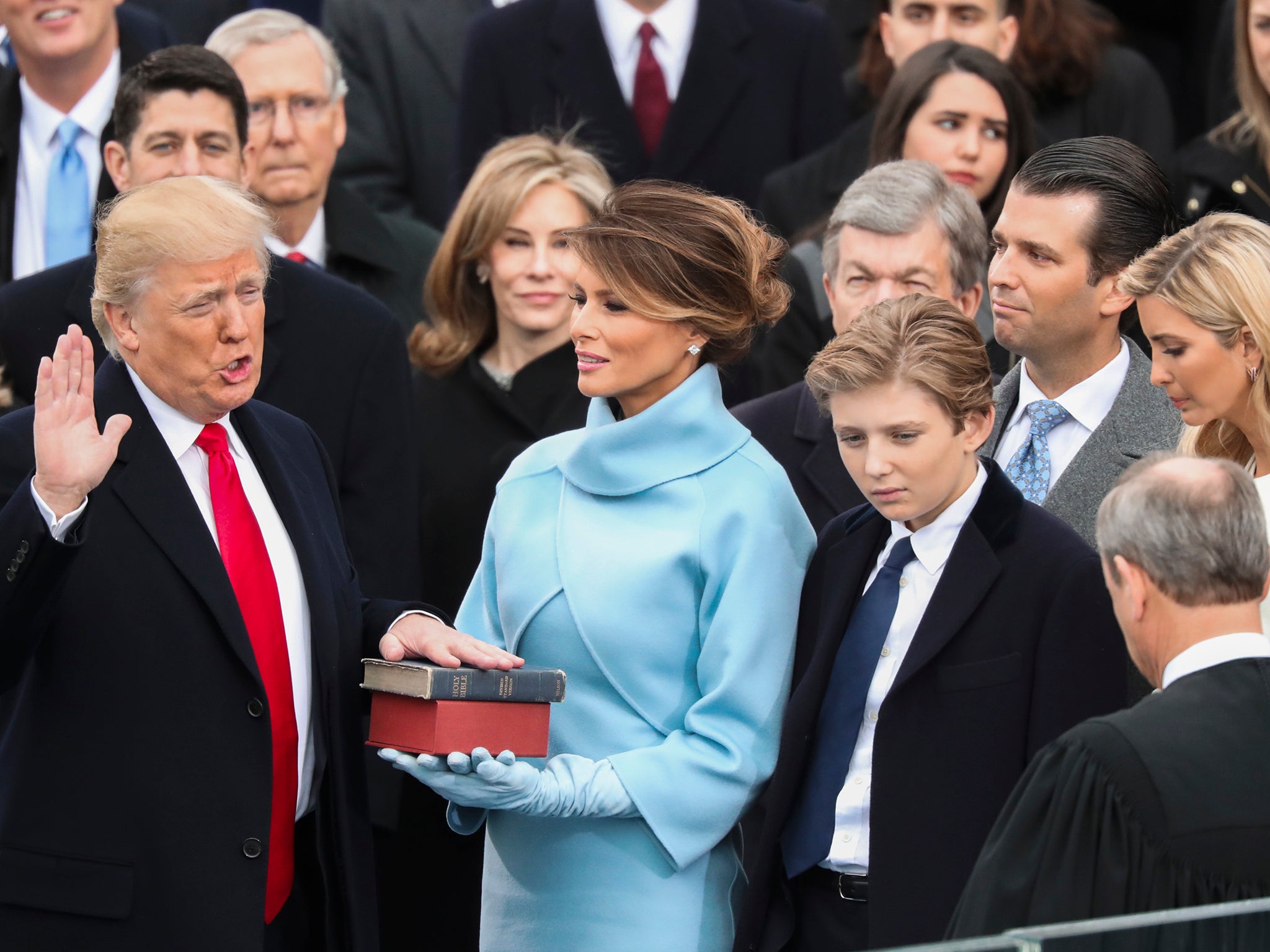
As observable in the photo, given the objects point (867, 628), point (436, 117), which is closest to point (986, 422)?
point (867, 628)

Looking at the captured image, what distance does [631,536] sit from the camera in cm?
357

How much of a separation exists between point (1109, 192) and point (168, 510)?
7.00 feet

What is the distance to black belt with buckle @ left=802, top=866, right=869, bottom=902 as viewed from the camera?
3.30m

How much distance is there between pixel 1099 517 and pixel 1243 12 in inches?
119

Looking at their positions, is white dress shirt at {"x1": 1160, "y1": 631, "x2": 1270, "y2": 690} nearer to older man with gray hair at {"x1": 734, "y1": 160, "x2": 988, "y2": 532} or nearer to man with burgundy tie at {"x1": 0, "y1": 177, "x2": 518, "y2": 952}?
man with burgundy tie at {"x1": 0, "y1": 177, "x2": 518, "y2": 952}

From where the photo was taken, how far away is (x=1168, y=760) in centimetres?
270

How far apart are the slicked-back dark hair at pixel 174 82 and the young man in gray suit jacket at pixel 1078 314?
226cm

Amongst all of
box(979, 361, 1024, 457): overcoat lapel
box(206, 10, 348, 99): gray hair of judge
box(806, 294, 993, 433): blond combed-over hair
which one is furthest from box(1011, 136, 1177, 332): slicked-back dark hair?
box(206, 10, 348, 99): gray hair of judge

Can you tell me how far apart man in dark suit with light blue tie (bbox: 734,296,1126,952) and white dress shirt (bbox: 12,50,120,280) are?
3.19 metres

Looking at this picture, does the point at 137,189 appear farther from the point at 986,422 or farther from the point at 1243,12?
the point at 1243,12

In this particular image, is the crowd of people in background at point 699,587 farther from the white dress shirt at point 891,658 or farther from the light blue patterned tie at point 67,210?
the light blue patterned tie at point 67,210

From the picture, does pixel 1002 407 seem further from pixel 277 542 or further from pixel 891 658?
pixel 277 542

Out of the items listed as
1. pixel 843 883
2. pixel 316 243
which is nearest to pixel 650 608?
pixel 843 883

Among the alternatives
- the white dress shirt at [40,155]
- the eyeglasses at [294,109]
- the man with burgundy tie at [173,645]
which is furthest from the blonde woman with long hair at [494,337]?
the man with burgundy tie at [173,645]
